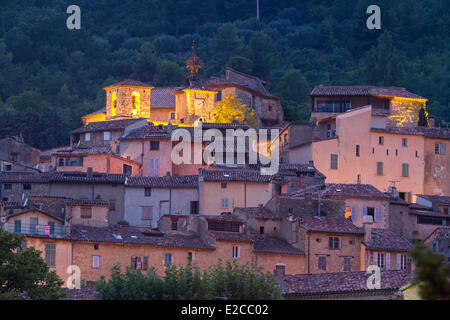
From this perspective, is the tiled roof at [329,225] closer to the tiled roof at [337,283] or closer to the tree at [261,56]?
the tiled roof at [337,283]

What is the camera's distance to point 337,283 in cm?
4028

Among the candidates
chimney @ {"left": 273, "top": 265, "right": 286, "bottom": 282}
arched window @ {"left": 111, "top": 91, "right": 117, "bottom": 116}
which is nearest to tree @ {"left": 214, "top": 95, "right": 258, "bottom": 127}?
arched window @ {"left": 111, "top": 91, "right": 117, "bottom": 116}

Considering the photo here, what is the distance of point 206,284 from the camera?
31.7m

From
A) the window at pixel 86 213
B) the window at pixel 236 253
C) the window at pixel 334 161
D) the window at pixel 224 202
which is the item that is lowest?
the window at pixel 236 253

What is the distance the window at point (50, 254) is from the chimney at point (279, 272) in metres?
9.04

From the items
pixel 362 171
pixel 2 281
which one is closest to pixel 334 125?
pixel 362 171

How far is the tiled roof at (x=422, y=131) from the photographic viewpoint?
63.5 meters

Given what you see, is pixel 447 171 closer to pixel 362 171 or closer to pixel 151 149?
pixel 362 171

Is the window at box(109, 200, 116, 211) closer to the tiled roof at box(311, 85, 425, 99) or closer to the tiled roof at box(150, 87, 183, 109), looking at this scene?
the tiled roof at box(311, 85, 425, 99)

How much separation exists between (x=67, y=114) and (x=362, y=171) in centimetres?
3963

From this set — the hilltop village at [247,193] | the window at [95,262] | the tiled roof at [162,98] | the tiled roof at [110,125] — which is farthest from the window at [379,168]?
the window at [95,262]

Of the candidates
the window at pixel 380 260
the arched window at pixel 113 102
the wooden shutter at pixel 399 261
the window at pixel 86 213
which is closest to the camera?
the wooden shutter at pixel 399 261

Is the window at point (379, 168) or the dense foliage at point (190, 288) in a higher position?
the window at point (379, 168)

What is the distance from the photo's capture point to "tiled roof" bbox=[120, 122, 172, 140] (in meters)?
63.0
